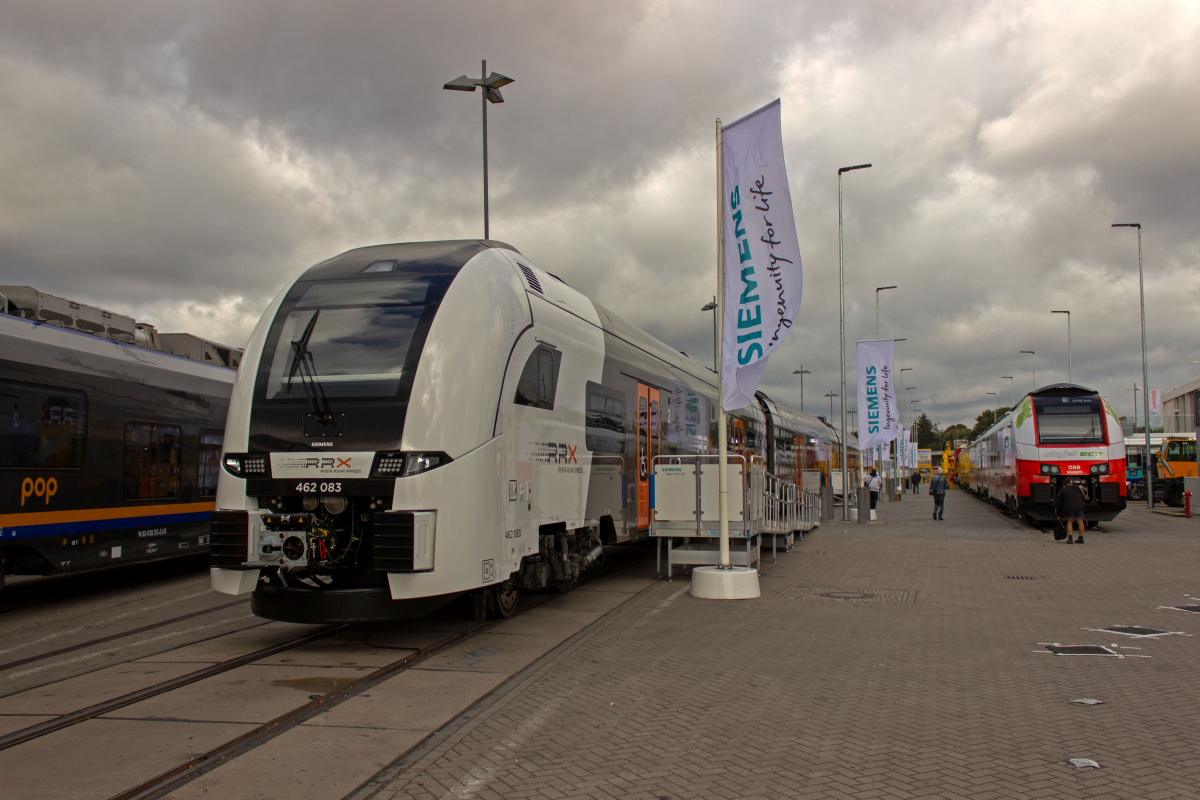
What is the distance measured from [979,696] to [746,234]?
672 cm

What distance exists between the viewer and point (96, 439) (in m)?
11.7

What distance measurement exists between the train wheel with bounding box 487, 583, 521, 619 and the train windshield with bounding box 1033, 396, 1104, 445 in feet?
62.1

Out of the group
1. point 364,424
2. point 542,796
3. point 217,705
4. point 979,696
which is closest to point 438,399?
point 364,424

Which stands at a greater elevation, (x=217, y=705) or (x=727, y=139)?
(x=727, y=139)

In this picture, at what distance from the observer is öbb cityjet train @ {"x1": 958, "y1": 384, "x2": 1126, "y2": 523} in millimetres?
23520

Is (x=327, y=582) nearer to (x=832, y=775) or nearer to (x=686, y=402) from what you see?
(x=832, y=775)

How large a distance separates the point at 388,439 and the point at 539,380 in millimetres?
2214

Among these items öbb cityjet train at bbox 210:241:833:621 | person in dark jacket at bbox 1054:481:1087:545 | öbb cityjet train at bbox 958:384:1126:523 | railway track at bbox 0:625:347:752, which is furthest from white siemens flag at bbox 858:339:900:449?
railway track at bbox 0:625:347:752

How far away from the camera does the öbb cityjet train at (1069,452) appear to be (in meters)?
23.5

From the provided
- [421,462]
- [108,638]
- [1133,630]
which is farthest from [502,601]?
[1133,630]

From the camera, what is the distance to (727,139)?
12070 millimetres

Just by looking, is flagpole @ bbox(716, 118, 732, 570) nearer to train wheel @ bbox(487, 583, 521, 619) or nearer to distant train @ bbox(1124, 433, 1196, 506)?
train wheel @ bbox(487, 583, 521, 619)

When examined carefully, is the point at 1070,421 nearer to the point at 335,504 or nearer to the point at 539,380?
the point at 539,380

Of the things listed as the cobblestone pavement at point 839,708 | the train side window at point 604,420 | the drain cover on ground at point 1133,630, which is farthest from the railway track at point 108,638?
the drain cover on ground at point 1133,630
